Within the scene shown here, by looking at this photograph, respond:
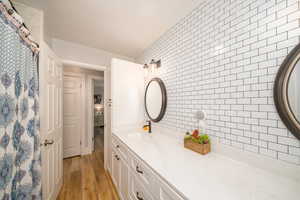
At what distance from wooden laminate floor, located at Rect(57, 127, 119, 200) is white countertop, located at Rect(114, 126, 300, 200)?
4.30ft

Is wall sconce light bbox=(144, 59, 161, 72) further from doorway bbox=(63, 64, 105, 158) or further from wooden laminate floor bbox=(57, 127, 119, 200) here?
wooden laminate floor bbox=(57, 127, 119, 200)

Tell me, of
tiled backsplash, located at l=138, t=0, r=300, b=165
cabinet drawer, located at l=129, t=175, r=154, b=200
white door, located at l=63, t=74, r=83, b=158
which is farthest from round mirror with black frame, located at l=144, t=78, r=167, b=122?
white door, located at l=63, t=74, r=83, b=158

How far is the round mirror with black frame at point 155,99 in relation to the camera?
164 centimetres

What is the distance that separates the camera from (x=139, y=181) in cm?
96

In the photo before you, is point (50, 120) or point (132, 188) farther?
point (50, 120)

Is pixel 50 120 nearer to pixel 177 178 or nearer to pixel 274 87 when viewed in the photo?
pixel 177 178

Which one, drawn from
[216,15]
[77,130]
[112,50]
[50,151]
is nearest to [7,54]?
[50,151]

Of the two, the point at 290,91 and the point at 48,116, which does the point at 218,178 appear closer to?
the point at 290,91

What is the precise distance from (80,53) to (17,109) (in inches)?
62.5

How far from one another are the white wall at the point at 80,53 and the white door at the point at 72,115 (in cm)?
102

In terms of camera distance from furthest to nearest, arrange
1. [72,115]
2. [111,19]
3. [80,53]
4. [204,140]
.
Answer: [72,115]
[80,53]
[111,19]
[204,140]

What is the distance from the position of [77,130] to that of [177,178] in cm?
305

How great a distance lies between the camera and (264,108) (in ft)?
2.50

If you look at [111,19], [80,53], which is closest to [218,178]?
[111,19]
